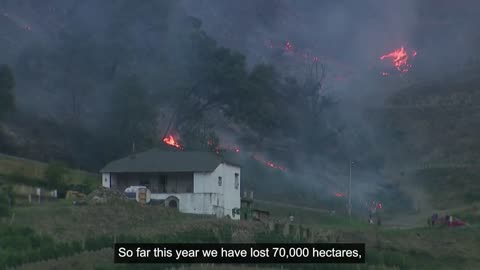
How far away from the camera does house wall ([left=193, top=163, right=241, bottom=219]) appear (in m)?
65.9

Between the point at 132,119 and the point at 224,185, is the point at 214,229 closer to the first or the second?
the point at 224,185

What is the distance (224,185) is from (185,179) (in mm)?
3116

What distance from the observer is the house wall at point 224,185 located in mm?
65938

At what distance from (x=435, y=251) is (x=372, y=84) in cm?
10209

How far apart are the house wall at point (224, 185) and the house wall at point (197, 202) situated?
1.86 ft

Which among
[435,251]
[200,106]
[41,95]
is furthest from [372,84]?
[435,251]

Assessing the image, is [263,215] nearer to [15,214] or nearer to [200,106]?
[15,214]

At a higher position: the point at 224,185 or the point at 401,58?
the point at 401,58

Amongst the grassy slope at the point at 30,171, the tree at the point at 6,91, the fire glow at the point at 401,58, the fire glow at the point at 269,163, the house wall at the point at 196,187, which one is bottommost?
the house wall at the point at 196,187

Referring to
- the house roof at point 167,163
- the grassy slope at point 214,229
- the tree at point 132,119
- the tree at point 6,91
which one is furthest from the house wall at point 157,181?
the tree at point 6,91

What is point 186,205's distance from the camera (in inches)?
2569

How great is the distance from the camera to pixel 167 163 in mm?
68688

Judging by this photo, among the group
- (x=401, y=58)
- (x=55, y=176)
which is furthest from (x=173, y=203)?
(x=401, y=58)

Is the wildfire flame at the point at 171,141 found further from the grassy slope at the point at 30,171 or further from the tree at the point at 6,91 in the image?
the tree at the point at 6,91
